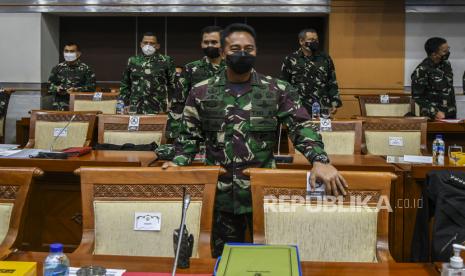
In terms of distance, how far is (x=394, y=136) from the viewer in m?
4.02

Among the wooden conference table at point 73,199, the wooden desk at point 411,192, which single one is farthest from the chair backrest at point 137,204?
the wooden desk at point 411,192

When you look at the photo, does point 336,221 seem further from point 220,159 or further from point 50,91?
point 50,91

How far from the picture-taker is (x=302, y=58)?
6.01 metres

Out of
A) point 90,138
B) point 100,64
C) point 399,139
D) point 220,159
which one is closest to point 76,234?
point 90,138

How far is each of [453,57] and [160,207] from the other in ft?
22.6

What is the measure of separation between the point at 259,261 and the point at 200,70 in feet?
8.94

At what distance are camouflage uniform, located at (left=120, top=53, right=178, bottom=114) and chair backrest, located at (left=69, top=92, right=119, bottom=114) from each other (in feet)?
1.50

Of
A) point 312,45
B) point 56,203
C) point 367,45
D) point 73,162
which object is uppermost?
point 367,45

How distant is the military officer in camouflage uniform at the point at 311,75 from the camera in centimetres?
601

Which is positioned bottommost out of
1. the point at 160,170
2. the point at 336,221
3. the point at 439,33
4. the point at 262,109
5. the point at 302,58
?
the point at 336,221

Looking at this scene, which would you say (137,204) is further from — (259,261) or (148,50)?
(148,50)

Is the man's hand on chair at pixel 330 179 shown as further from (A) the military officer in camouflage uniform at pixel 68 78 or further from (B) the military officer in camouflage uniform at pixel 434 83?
(A) the military officer in camouflage uniform at pixel 68 78

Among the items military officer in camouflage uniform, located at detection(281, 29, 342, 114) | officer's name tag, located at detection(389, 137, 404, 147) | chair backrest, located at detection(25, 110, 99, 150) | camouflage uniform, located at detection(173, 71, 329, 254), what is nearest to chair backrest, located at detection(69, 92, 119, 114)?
chair backrest, located at detection(25, 110, 99, 150)

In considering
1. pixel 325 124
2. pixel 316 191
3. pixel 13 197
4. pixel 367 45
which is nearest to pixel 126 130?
pixel 325 124
